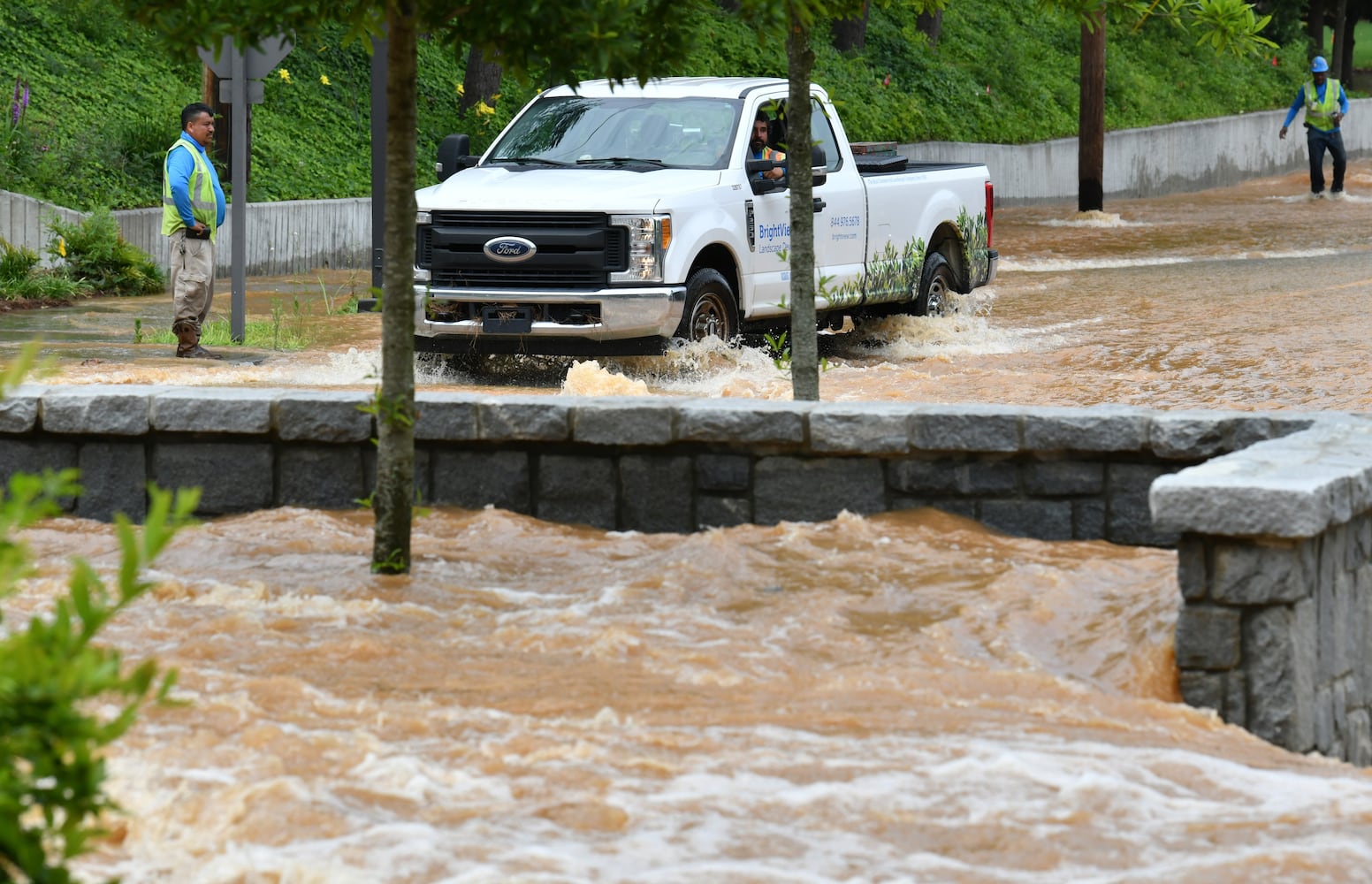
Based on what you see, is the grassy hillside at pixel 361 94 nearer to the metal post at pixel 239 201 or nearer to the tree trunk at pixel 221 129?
the tree trunk at pixel 221 129

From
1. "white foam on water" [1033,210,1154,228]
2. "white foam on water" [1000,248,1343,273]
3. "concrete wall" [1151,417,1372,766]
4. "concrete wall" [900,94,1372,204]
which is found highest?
"concrete wall" [900,94,1372,204]

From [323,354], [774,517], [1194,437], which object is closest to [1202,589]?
[1194,437]

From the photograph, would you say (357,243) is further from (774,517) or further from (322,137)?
(774,517)

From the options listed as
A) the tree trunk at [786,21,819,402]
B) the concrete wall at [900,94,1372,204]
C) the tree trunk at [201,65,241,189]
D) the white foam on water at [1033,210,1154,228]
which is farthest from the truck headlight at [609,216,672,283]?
the concrete wall at [900,94,1372,204]

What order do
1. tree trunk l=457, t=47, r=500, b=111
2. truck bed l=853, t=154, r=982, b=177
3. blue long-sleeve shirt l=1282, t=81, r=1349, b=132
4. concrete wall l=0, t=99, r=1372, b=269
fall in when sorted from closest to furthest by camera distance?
truck bed l=853, t=154, r=982, b=177 → concrete wall l=0, t=99, r=1372, b=269 → tree trunk l=457, t=47, r=500, b=111 → blue long-sleeve shirt l=1282, t=81, r=1349, b=132

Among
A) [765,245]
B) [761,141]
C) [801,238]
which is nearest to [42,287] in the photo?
[761,141]

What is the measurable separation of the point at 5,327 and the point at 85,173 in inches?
194

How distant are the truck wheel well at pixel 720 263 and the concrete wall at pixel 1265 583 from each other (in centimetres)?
670

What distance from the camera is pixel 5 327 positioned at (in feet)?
48.4

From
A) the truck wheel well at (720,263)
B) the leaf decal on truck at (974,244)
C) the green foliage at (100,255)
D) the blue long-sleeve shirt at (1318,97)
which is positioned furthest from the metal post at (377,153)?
the blue long-sleeve shirt at (1318,97)

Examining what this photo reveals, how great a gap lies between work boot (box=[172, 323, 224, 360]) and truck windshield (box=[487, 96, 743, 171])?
2.45 meters

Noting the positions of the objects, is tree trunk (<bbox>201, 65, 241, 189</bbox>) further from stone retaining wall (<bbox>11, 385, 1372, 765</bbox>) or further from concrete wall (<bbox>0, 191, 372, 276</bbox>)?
stone retaining wall (<bbox>11, 385, 1372, 765</bbox>)

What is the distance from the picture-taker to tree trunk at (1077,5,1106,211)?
83.9 ft

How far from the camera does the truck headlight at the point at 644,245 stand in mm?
11359
